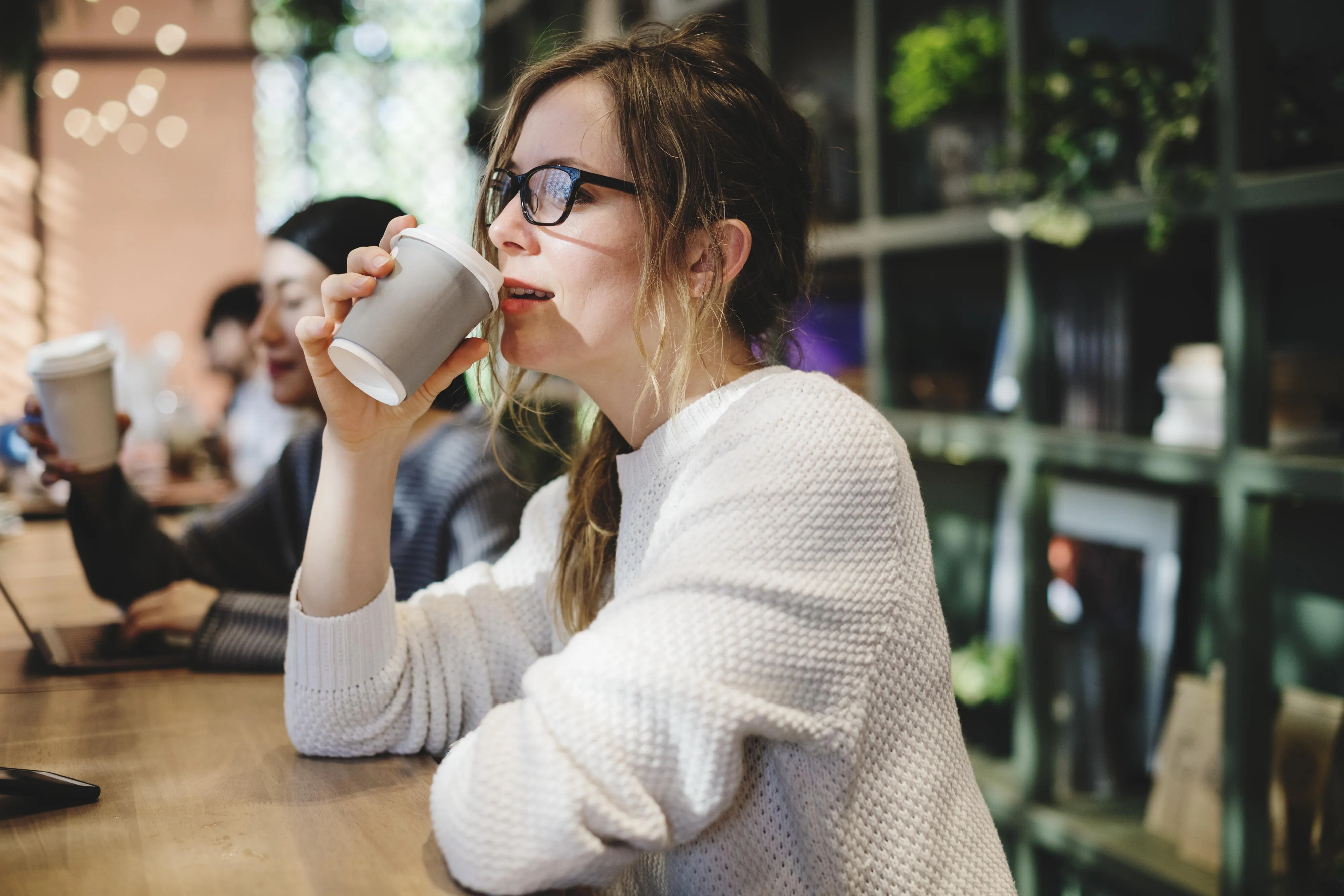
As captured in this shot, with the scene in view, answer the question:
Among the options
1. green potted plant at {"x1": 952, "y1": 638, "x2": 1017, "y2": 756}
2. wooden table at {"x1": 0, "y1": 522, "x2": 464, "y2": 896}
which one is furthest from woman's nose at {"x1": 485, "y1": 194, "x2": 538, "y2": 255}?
green potted plant at {"x1": 952, "y1": 638, "x2": 1017, "y2": 756}

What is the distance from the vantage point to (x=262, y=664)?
1.22 m

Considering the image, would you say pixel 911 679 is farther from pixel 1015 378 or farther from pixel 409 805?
pixel 1015 378

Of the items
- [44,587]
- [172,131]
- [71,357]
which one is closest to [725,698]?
[71,357]

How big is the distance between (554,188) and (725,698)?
501mm

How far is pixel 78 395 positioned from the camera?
135 cm

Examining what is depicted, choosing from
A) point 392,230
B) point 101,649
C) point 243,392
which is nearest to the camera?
point 392,230

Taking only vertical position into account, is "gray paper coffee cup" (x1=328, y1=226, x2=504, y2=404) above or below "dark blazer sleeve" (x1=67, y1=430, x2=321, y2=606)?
above

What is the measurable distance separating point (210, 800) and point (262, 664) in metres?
0.40

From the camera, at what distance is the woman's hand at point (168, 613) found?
4.35 feet

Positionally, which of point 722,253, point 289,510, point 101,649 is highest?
point 722,253

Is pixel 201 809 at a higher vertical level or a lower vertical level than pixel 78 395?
lower

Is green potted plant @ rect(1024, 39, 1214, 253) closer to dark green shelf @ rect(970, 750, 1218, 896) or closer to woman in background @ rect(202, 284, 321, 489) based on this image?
dark green shelf @ rect(970, 750, 1218, 896)

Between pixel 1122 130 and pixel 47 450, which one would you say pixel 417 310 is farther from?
pixel 1122 130

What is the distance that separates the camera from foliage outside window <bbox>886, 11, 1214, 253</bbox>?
173 centimetres
